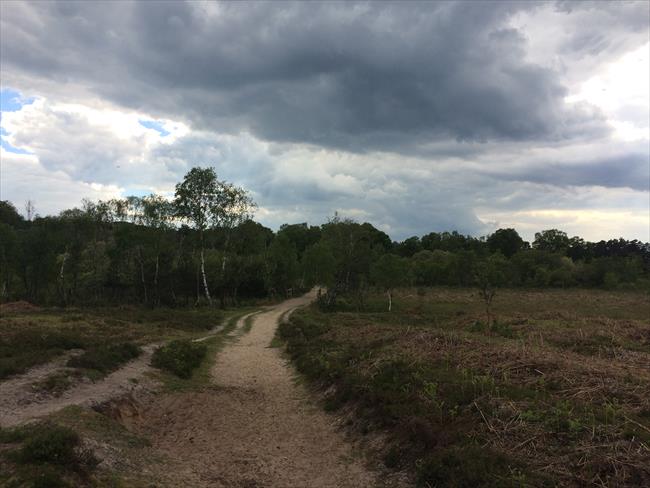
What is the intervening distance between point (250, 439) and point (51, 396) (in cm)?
607

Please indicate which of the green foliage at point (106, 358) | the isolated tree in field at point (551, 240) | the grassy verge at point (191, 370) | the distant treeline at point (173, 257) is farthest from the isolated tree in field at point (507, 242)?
the green foliage at point (106, 358)

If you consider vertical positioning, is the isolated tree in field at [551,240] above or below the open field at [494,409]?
above

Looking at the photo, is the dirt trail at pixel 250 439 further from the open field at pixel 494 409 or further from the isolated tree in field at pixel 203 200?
the isolated tree in field at pixel 203 200

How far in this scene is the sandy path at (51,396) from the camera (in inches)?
469

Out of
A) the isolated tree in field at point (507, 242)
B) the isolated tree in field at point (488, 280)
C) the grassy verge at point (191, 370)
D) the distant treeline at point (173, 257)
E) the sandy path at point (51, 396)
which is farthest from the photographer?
the isolated tree in field at point (507, 242)

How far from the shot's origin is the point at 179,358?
2125 cm

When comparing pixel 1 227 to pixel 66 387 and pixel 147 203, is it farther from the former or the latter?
pixel 66 387

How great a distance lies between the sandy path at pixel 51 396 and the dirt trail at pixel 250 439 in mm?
1292

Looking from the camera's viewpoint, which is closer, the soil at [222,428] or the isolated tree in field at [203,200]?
the soil at [222,428]

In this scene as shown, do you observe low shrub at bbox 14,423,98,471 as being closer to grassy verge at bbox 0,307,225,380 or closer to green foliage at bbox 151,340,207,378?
grassy verge at bbox 0,307,225,380

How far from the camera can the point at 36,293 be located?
6788cm

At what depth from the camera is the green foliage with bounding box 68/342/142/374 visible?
1689cm

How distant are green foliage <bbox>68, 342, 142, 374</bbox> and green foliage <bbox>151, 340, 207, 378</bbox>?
1.10 meters

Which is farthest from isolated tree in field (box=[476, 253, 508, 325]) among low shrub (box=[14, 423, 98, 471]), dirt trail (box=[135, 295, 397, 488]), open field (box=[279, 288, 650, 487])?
low shrub (box=[14, 423, 98, 471])
